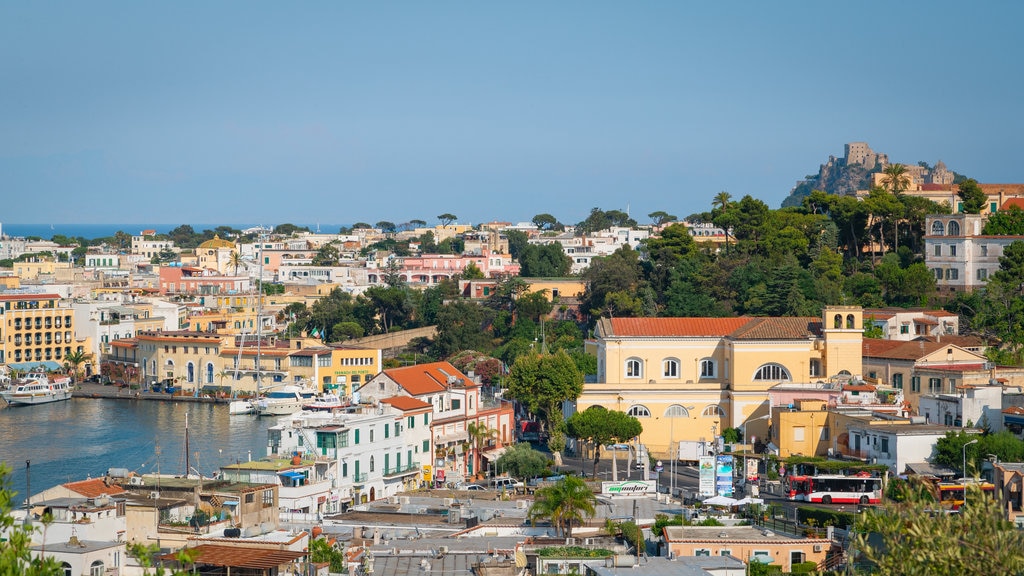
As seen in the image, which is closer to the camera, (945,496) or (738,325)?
(945,496)

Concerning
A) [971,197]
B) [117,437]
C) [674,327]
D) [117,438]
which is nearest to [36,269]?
[117,437]

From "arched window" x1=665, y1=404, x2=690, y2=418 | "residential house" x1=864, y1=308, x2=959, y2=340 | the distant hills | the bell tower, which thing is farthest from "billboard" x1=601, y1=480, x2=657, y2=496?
the distant hills

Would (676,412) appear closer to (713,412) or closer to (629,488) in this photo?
(713,412)

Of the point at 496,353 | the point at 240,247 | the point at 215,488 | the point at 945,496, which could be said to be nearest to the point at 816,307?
the point at 496,353

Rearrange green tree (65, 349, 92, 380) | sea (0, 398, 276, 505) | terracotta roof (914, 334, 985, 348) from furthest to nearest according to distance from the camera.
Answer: green tree (65, 349, 92, 380) < terracotta roof (914, 334, 985, 348) < sea (0, 398, 276, 505)

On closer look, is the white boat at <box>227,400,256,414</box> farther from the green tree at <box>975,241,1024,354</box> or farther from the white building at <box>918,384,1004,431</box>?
the white building at <box>918,384,1004,431</box>

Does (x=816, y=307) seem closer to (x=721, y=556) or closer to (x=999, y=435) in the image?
(x=999, y=435)

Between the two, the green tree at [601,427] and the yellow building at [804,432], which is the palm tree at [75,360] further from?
the yellow building at [804,432]
